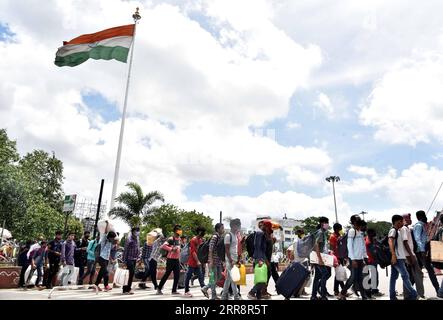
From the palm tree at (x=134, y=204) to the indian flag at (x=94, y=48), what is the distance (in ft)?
44.6

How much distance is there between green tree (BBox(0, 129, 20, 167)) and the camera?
1326 inches

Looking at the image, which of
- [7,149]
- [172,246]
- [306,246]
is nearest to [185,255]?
[172,246]

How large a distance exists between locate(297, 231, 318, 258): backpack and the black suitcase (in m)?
0.30

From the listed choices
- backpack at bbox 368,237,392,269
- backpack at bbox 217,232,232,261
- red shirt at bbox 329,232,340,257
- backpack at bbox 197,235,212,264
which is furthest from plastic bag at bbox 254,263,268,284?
backpack at bbox 368,237,392,269

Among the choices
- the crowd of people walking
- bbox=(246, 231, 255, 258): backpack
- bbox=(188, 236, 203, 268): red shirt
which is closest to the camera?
the crowd of people walking

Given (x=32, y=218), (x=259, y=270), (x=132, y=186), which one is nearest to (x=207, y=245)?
(x=259, y=270)

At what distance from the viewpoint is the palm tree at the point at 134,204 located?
2864cm

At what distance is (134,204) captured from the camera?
94.4 ft

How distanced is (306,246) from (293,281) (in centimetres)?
75

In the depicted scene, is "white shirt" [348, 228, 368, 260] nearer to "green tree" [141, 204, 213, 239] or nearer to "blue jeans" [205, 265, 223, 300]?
"blue jeans" [205, 265, 223, 300]
